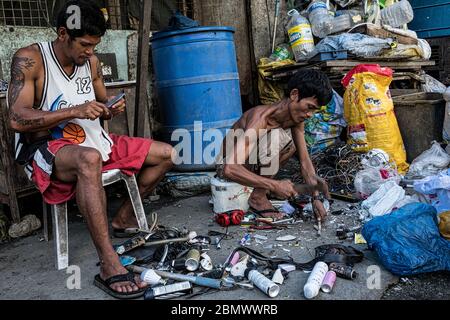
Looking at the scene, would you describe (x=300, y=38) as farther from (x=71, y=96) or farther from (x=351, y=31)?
(x=71, y=96)

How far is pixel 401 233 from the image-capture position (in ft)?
7.93

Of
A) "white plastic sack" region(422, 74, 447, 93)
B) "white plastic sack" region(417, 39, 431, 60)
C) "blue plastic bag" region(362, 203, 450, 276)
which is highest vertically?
"white plastic sack" region(417, 39, 431, 60)

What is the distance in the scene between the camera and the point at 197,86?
4461 mm

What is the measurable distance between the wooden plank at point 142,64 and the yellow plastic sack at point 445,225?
2582 mm

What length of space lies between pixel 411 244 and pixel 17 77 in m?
2.52

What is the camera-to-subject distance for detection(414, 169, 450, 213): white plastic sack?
9.37 feet

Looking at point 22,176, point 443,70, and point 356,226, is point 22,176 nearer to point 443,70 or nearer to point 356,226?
point 356,226

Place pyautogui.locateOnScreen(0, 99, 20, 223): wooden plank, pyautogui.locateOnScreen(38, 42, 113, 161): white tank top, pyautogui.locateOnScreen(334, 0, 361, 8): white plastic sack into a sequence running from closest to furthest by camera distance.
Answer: pyautogui.locateOnScreen(38, 42, 113, 161): white tank top, pyautogui.locateOnScreen(0, 99, 20, 223): wooden plank, pyautogui.locateOnScreen(334, 0, 361, 8): white plastic sack

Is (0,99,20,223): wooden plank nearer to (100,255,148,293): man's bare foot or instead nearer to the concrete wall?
the concrete wall

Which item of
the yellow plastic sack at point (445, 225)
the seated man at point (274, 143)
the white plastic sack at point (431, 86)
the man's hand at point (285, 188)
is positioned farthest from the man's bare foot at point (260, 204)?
the white plastic sack at point (431, 86)

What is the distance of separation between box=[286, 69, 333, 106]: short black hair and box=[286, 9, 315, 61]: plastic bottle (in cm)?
245

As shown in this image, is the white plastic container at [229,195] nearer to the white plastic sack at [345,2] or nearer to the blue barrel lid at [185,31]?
the blue barrel lid at [185,31]

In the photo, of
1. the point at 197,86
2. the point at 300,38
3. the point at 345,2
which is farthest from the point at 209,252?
the point at 345,2

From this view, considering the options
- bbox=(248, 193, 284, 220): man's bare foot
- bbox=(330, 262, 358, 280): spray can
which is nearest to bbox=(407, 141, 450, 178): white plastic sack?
bbox=(248, 193, 284, 220): man's bare foot
